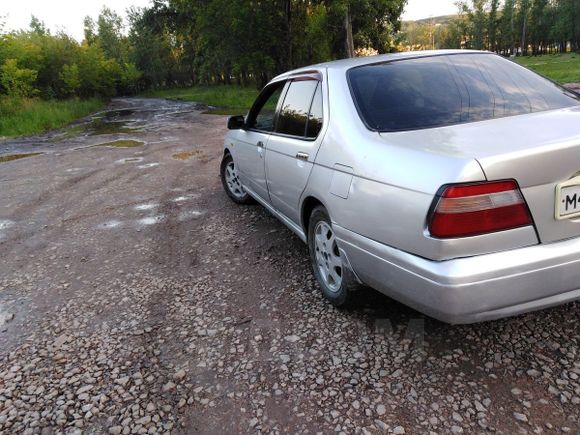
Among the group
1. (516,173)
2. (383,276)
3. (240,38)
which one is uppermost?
(240,38)

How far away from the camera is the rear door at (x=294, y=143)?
3.07 metres

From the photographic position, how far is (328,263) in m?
3.03

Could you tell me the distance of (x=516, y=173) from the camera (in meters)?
1.90

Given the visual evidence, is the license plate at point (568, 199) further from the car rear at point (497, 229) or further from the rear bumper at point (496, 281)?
the rear bumper at point (496, 281)

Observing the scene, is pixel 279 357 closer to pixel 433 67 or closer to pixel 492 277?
pixel 492 277

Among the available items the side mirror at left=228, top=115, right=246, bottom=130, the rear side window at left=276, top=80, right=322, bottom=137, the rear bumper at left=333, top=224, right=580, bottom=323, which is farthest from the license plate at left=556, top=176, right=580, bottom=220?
the side mirror at left=228, top=115, right=246, bottom=130

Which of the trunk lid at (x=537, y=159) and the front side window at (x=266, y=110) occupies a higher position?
the front side window at (x=266, y=110)

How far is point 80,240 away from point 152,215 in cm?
96

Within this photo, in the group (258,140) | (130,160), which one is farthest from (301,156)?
(130,160)

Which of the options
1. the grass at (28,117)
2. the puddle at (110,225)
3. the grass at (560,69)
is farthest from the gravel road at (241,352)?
the grass at (28,117)

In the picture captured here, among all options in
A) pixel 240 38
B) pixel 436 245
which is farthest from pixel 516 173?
pixel 240 38

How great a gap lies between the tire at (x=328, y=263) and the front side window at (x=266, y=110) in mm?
1270

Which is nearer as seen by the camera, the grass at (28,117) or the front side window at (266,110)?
the front side window at (266,110)

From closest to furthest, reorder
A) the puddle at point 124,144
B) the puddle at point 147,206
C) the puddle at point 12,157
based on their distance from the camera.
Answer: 1. the puddle at point 147,206
2. the puddle at point 12,157
3. the puddle at point 124,144
